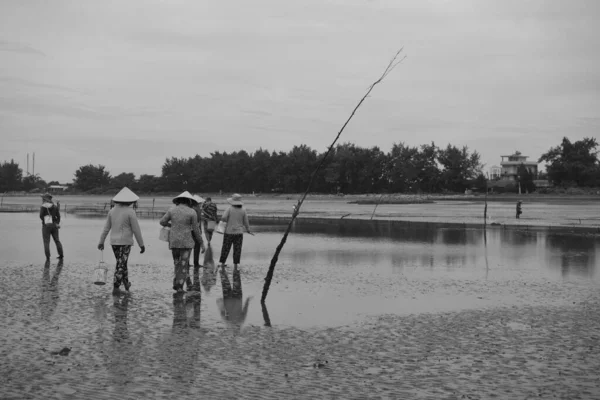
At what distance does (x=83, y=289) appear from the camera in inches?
481

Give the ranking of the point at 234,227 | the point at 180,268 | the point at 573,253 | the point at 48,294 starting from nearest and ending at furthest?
the point at 48,294 → the point at 180,268 → the point at 234,227 → the point at 573,253

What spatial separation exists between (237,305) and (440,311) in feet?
10.2

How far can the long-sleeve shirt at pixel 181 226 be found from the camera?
12.5 meters

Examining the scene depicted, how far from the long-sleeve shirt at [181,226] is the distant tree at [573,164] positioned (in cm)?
12352

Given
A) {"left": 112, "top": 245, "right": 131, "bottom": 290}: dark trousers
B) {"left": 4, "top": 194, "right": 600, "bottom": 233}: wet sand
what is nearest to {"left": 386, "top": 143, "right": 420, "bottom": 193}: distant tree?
{"left": 4, "top": 194, "right": 600, "bottom": 233}: wet sand

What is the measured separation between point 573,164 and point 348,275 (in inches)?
4837

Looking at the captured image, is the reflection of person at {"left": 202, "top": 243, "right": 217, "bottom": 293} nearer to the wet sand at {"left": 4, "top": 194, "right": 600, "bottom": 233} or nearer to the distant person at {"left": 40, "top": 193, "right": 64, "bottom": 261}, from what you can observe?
the distant person at {"left": 40, "top": 193, "right": 64, "bottom": 261}

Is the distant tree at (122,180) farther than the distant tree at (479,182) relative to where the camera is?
Yes

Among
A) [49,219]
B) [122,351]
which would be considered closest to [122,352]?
[122,351]

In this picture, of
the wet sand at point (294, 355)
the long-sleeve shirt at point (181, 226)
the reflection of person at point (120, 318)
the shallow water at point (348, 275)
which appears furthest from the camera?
the long-sleeve shirt at point (181, 226)

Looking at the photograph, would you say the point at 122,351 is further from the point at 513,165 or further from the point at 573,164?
the point at 513,165

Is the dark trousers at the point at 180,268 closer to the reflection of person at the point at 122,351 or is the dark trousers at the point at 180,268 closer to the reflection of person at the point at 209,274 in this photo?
the reflection of person at the point at 209,274

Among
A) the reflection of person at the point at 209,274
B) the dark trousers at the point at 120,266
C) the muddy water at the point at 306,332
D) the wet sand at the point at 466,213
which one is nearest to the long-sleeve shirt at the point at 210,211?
the reflection of person at the point at 209,274

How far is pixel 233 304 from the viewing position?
11.0 m
